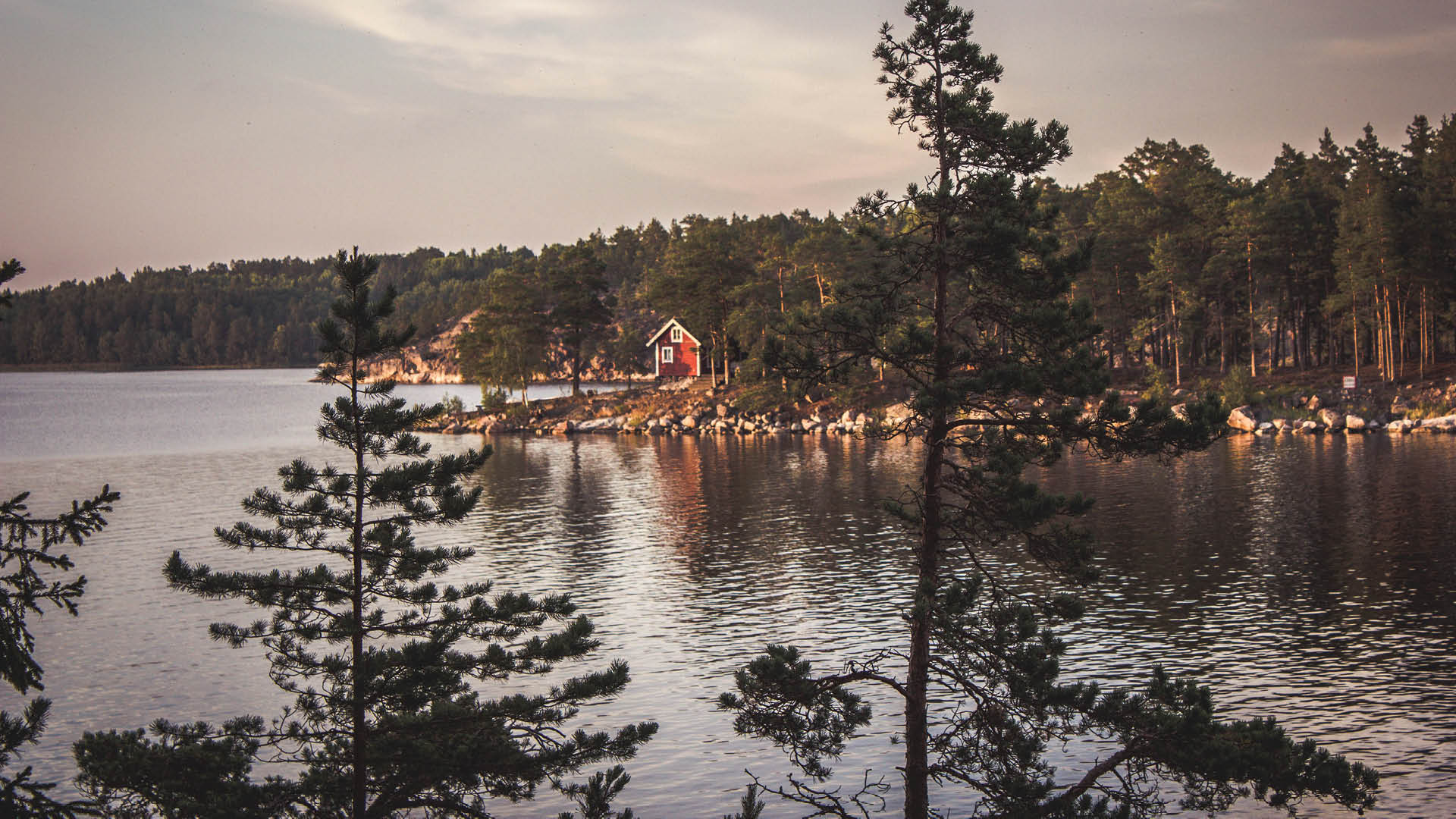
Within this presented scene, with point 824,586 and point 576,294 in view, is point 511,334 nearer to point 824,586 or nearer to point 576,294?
point 576,294

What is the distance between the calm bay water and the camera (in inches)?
855

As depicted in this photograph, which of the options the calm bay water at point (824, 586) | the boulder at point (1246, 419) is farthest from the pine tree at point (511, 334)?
the boulder at point (1246, 419)

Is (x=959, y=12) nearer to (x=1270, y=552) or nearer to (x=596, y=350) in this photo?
(x=1270, y=552)

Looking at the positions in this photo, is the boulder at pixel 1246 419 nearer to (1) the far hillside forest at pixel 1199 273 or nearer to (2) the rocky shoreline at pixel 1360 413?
(2) the rocky shoreline at pixel 1360 413

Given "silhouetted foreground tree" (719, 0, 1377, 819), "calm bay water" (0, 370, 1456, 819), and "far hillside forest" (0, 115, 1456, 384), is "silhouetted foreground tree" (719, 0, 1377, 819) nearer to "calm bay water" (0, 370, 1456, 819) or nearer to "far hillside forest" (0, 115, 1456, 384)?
"calm bay water" (0, 370, 1456, 819)

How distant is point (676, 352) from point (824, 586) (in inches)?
2896

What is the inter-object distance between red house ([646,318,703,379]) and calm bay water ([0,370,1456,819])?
37.8 meters

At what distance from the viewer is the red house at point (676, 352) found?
342 feet

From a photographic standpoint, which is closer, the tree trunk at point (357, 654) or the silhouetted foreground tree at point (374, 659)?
the silhouetted foreground tree at point (374, 659)

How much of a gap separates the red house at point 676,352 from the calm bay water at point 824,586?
37.8m

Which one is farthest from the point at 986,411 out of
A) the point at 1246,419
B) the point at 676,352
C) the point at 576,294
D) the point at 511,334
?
the point at 676,352

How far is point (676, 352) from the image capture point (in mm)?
105750

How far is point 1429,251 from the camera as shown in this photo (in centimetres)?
6950

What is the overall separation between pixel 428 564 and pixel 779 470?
45.9m
